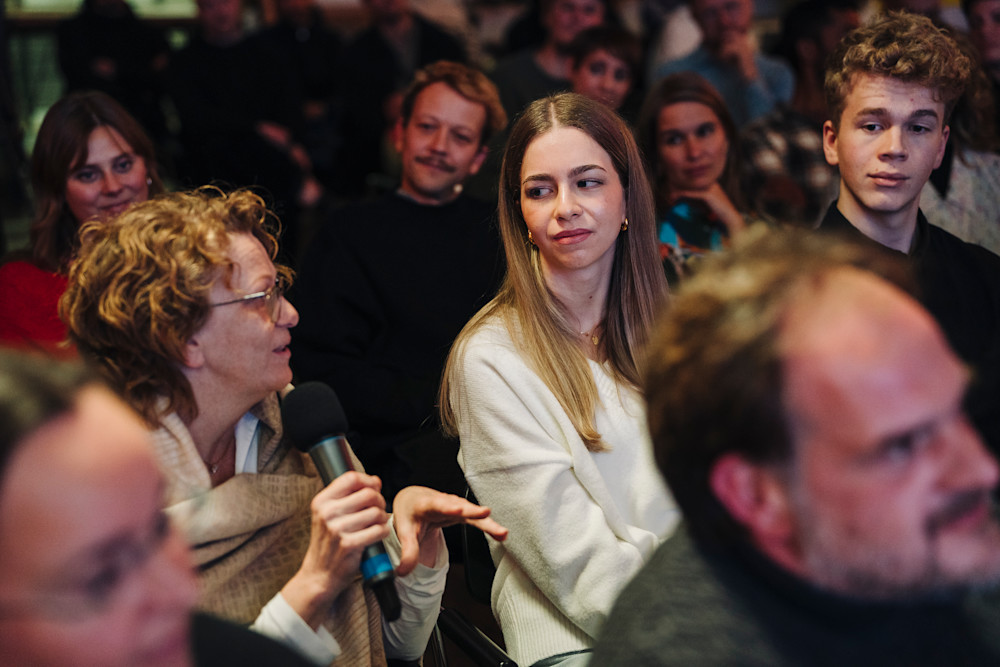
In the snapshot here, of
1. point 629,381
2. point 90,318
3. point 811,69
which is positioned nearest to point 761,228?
point 629,381

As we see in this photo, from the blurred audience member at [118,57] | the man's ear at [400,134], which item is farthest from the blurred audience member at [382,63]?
the man's ear at [400,134]

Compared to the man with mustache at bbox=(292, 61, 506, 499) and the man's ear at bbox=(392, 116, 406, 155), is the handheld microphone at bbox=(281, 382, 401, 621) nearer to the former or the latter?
the man with mustache at bbox=(292, 61, 506, 499)

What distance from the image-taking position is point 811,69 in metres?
3.98

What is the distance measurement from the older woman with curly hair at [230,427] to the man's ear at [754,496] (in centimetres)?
59

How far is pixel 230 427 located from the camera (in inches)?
60.4

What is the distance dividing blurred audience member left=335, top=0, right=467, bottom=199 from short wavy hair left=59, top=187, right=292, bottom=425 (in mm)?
3212

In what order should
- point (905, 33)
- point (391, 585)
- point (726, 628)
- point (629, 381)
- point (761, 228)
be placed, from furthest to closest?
point (905, 33), point (629, 381), point (391, 585), point (761, 228), point (726, 628)

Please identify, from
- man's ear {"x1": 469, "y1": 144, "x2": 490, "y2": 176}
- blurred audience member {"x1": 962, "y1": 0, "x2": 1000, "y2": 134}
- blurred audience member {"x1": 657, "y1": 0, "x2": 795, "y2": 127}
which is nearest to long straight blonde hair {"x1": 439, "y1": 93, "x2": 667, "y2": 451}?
man's ear {"x1": 469, "y1": 144, "x2": 490, "y2": 176}

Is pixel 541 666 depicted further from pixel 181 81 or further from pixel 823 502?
pixel 181 81

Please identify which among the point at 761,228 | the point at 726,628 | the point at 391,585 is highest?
the point at 761,228

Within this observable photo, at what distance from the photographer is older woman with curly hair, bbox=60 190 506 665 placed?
1388 millimetres

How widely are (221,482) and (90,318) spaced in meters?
0.33

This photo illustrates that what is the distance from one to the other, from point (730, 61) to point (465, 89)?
1.41 metres

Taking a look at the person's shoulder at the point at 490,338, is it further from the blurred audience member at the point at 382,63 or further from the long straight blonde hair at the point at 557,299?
the blurred audience member at the point at 382,63
